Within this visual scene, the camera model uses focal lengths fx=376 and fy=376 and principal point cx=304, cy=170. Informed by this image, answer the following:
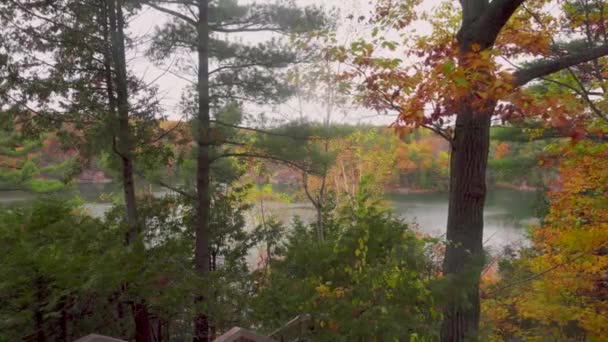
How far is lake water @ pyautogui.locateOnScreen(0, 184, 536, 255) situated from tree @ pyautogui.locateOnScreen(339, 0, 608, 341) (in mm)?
12509

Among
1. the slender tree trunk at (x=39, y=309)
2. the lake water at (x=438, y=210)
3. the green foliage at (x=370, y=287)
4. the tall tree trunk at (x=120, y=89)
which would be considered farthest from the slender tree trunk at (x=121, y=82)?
the lake water at (x=438, y=210)

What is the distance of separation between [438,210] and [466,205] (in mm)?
23890

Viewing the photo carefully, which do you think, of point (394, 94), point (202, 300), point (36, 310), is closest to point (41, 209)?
point (36, 310)

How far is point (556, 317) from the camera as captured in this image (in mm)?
8352

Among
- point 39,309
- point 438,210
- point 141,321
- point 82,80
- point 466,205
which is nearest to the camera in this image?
point 39,309

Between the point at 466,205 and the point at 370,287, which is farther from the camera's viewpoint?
the point at 466,205

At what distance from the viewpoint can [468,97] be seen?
114 inches

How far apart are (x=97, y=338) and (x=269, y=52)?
5353mm

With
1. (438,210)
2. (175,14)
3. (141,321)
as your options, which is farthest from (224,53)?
(438,210)

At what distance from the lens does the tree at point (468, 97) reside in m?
2.68

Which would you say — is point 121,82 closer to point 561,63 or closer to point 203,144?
point 203,144

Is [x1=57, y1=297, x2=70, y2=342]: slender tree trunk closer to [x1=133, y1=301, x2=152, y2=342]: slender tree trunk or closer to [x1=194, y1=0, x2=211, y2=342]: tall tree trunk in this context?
[x1=133, y1=301, x2=152, y2=342]: slender tree trunk

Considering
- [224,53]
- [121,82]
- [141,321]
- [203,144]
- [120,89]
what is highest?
[224,53]

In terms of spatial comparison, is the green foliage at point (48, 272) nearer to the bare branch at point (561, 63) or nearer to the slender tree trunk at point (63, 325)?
the slender tree trunk at point (63, 325)
